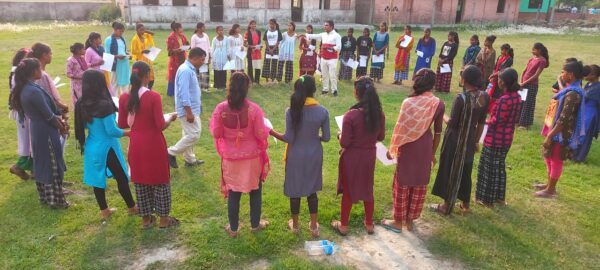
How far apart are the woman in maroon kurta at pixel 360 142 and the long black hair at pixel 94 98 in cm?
207

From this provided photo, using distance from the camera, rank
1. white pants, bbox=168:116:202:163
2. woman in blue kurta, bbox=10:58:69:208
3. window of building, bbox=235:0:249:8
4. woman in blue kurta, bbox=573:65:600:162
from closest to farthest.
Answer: woman in blue kurta, bbox=10:58:69:208 < white pants, bbox=168:116:202:163 < woman in blue kurta, bbox=573:65:600:162 < window of building, bbox=235:0:249:8

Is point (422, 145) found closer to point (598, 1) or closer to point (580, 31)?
point (580, 31)

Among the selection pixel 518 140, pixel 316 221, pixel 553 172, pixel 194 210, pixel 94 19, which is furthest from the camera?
pixel 94 19

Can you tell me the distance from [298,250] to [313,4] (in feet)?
74.1

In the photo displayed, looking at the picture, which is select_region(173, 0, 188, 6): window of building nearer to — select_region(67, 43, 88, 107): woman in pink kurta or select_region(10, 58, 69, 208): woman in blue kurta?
select_region(67, 43, 88, 107): woman in pink kurta

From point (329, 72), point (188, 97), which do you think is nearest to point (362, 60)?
point (329, 72)

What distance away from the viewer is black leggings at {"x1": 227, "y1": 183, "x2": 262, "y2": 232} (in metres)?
3.83

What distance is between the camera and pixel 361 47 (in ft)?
35.2

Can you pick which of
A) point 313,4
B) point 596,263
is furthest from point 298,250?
point 313,4

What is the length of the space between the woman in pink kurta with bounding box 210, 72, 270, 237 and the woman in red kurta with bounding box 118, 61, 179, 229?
511 millimetres

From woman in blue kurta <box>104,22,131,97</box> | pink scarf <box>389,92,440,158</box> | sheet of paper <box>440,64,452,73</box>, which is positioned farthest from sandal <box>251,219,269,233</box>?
sheet of paper <box>440,64,452,73</box>

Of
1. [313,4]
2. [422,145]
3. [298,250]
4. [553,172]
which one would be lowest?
[298,250]

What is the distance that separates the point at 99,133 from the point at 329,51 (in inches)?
248

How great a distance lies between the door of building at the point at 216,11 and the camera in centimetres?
2426
